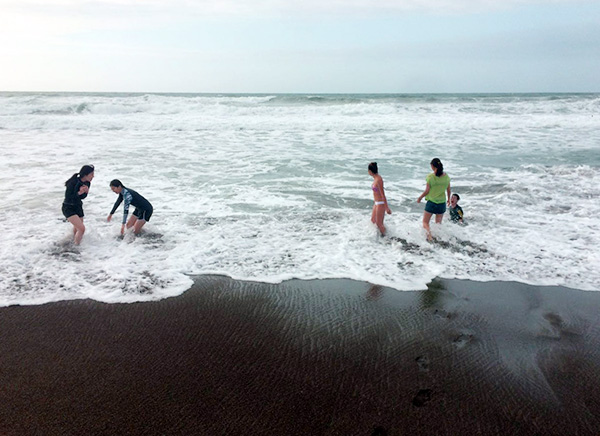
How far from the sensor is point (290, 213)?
921cm

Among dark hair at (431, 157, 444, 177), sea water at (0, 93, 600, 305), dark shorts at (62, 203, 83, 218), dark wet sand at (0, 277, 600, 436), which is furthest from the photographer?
dark hair at (431, 157, 444, 177)

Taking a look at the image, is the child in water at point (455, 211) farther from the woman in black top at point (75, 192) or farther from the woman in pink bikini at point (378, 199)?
the woman in black top at point (75, 192)

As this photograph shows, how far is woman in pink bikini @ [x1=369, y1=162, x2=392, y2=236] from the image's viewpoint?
24.2 feet

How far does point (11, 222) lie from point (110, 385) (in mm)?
6207

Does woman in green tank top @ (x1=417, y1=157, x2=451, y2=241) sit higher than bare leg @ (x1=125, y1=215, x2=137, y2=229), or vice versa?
woman in green tank top @ (x1=417, y1=157, x2=451, y2=241)

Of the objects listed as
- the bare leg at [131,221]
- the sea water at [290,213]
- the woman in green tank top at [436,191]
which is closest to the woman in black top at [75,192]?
the sea water at [290,213]

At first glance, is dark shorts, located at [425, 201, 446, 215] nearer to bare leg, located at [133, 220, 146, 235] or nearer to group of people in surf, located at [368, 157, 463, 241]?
group of people in surf, located at [368, 157, 463, 241]

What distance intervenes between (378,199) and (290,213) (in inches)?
96.4

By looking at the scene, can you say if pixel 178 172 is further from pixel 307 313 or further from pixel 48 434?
pixel 48 434

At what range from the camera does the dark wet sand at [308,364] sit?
3.31m

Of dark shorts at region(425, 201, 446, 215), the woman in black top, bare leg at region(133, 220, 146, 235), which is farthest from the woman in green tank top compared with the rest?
the woman in black top

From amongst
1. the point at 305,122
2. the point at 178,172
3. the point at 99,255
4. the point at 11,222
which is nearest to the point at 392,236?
the point at 99,255

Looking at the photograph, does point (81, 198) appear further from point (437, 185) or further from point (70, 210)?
point (437, 185)

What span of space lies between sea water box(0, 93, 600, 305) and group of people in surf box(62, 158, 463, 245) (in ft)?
0.89
